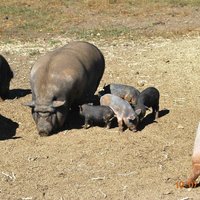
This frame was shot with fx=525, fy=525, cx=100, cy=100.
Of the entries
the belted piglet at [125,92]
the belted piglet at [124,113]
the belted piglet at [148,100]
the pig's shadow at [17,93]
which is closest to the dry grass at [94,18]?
the pig's shadow at [17,93]

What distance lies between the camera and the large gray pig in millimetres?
9492

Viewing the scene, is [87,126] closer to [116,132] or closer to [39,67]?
[116,132]

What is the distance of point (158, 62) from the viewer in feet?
47.4

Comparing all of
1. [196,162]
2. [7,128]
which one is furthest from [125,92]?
[196,162]

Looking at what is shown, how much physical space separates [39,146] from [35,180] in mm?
1259

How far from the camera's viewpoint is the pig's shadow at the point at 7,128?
31.5ft

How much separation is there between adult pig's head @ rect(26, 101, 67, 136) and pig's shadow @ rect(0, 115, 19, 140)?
1.78 feet

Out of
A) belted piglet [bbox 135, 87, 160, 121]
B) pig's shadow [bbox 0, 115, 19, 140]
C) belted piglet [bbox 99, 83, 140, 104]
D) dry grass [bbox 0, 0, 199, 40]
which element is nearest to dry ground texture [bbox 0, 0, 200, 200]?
pig's shadow [bbox 0, 115, 19, 140]

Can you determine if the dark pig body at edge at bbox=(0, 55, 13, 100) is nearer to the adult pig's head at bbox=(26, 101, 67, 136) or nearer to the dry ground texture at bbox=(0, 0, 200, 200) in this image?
the dry ground texture at bbox=(0, 0, 200, 200)

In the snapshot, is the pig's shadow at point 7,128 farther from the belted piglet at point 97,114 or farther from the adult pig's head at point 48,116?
the belted piglet at point 97,114

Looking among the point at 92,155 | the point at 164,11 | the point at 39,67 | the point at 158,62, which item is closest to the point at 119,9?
the point at 164,11

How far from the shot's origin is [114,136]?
9273mm

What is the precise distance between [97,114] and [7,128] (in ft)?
5.90

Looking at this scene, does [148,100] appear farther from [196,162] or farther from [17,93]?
[17,93]
